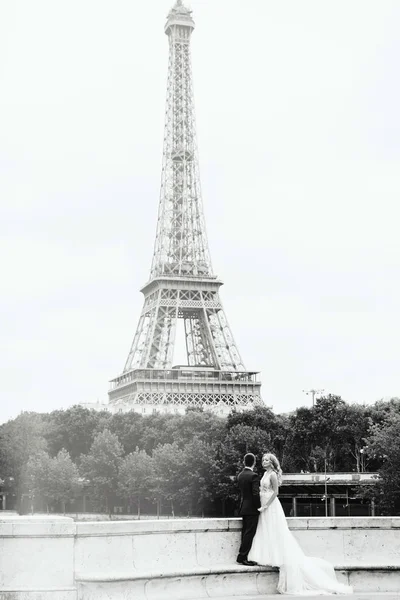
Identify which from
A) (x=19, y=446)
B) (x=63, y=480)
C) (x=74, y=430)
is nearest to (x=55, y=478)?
(x=63, y=480)

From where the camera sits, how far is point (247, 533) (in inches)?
610

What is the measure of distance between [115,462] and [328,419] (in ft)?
63.7

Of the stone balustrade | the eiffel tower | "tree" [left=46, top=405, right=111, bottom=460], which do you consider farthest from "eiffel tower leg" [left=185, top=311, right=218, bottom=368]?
the stone balustrade

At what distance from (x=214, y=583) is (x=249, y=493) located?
4.89ft

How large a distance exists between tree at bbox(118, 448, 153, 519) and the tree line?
0.09 m

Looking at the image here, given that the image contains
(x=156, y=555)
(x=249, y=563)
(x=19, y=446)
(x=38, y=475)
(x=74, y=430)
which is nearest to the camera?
(x=156, y=555)

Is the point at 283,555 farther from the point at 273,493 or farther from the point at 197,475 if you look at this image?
the point at 197,475

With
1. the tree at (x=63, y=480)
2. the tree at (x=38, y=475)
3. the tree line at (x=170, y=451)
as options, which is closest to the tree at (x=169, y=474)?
the tree line at (x=170, y=451)

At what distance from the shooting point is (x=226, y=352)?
367 ft

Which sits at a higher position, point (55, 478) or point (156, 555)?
point (55, 478)

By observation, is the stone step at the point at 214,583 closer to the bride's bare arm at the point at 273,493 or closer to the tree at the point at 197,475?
the bride's bare arm at the point at 273,493

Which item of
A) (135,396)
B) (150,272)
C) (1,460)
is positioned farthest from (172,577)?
(150,272)

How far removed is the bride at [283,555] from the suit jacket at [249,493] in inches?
3.8

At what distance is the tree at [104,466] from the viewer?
287ft
